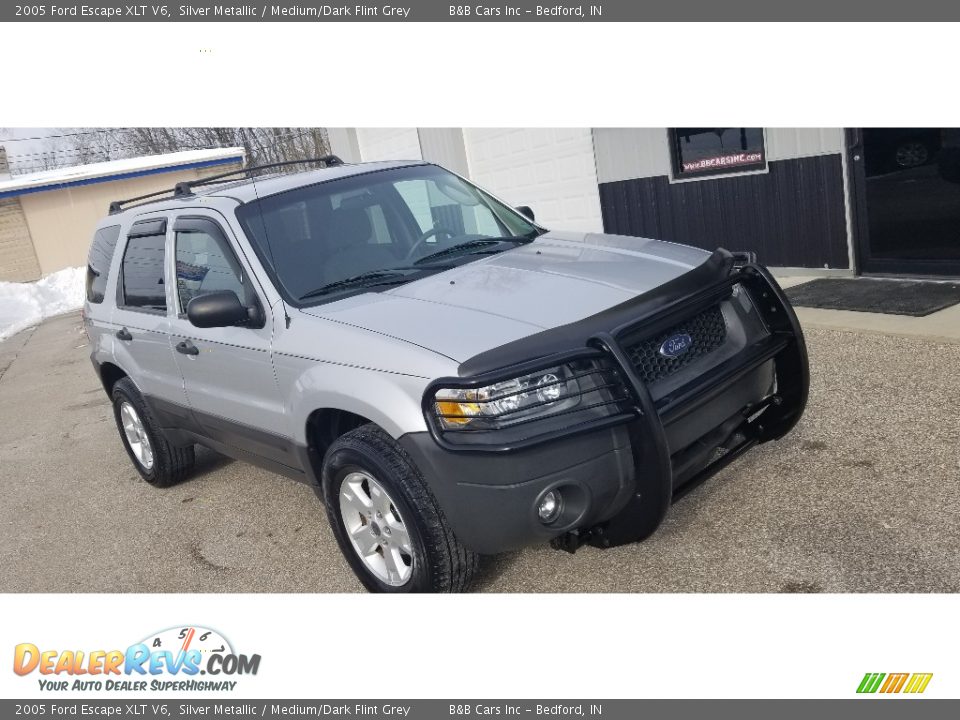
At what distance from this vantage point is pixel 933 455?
4.50 metres

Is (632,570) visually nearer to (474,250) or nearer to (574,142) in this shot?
(474,250)

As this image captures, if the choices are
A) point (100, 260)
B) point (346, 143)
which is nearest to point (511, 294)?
point (100, 260)

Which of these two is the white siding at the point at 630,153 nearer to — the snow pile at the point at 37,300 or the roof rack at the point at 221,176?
the roof rack at the point at 221,176

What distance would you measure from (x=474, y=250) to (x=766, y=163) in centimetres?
521

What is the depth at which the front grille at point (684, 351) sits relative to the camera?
3584 mm

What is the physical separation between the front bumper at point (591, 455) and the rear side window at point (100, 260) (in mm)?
3592

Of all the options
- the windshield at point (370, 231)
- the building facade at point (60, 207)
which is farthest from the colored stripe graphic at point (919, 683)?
the building facade at point (60, 207)

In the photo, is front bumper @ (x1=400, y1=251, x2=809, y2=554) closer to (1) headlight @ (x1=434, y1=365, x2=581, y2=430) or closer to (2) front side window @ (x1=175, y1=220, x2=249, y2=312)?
(1) headlight @ (x1=434, y1=365, x2=581, y2=430)

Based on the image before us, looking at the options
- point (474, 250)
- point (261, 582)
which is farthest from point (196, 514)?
point (474, 250)

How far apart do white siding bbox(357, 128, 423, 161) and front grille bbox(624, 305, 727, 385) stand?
11159 millimetres

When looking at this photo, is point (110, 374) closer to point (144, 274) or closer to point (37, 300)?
point (144, 274)

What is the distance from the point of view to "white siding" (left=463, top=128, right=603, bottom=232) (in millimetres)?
11305

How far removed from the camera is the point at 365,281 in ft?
14.1

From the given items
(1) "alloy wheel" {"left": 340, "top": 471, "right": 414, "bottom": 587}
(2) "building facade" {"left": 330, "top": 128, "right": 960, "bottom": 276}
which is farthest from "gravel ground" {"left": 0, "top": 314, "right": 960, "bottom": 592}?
(2) "building facade" {"left": 330, "top": 128, "right": 960, "bottom": 276}
